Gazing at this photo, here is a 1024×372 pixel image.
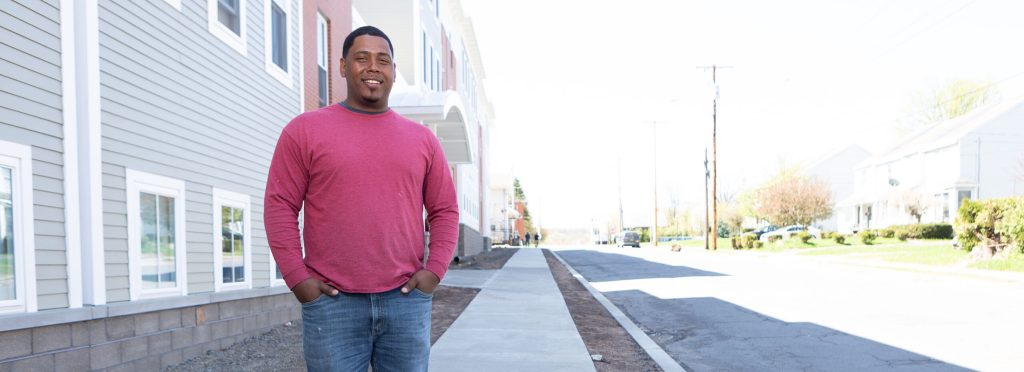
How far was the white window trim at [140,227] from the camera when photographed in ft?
19.6

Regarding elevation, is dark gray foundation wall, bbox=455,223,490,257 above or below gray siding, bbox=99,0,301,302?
below

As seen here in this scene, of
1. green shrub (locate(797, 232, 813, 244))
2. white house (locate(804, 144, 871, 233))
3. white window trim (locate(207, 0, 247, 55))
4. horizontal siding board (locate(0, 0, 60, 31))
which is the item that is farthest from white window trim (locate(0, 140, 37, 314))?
white house (locate(804, 144, 871, 233))

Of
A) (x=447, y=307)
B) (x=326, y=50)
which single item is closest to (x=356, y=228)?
(x=447, y=307)

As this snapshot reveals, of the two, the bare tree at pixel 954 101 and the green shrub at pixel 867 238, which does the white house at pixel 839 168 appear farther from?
the green shrub at pixel 867 238

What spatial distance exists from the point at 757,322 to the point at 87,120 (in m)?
7.69

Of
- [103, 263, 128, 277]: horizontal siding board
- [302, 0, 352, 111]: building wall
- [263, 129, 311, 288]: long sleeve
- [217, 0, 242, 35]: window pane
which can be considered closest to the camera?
[263, 129, 311, 288]: long sleeve

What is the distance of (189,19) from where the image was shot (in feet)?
23.7

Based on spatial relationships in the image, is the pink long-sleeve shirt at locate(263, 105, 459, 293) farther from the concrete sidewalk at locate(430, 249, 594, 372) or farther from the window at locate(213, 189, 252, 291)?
the window at locate(213, 189, 252, 291)

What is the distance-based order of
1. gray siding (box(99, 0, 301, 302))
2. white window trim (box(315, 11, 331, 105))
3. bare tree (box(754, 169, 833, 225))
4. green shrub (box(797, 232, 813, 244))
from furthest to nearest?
bare tree (box(754, 169, 833, 225)) < green shrub (box(797, 232, 813, 244)) < white window trim (box(315, 11, 331, 105)) < gray siding (box(99, 0, 301, 302))

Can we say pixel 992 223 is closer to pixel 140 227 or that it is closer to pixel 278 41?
pixel 278 41

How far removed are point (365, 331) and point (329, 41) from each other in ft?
34.4

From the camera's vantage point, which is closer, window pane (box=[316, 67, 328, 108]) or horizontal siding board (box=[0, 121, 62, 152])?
horizontal siding board (box=[0, 121, 62, 152])

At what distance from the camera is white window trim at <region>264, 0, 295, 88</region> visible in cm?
920

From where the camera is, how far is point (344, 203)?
2.47m
